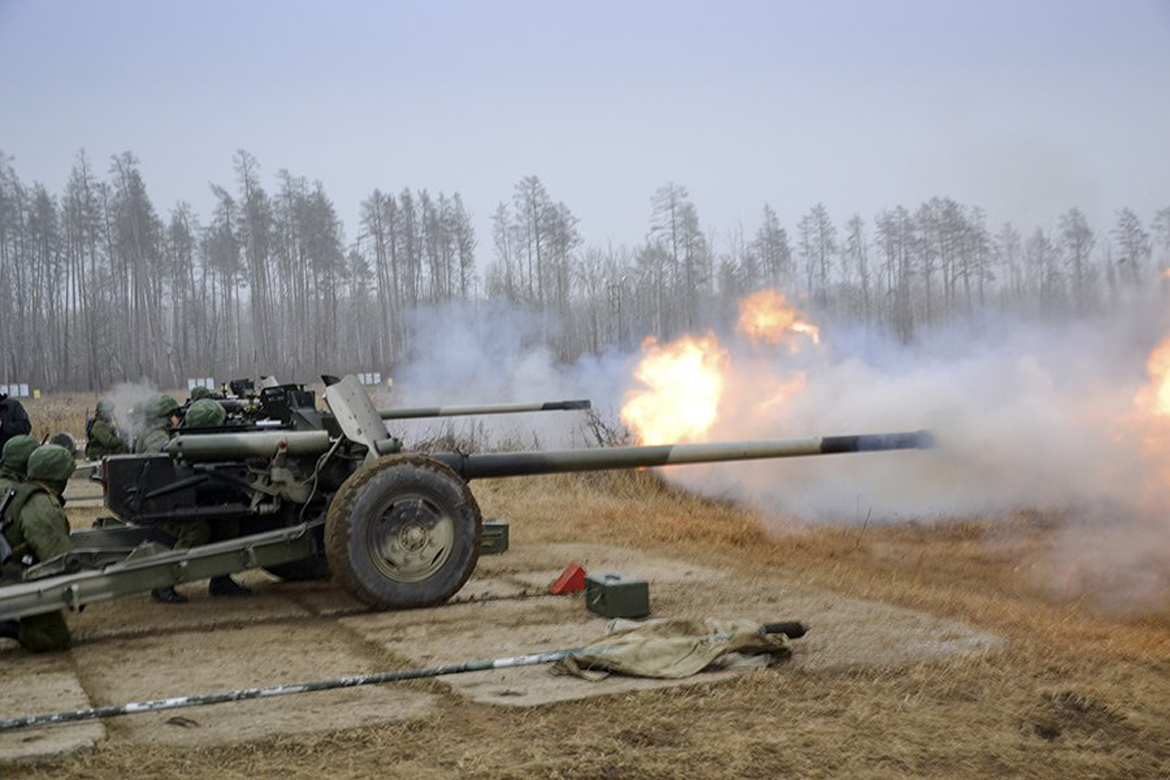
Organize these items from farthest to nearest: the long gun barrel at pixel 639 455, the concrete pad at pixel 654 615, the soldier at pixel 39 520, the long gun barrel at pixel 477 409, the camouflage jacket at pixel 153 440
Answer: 1. the long gun barrel at pixel 477 409
2. the camouflage jacket at pixel 153 440
3. the long gun barrel at pixel 639 455
4. the soldier at pixel 39 520
5. the concrete pad at pixel 654 615

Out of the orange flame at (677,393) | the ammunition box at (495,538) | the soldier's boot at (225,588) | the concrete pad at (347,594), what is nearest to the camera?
the concrete pad at (347,594)

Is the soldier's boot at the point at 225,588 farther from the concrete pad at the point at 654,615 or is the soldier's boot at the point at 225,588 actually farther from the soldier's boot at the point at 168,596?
the concrete pad at the point at 654,615

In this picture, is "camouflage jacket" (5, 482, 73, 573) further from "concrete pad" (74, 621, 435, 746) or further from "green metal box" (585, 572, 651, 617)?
"green metal box" (585, 572, 651, 617)

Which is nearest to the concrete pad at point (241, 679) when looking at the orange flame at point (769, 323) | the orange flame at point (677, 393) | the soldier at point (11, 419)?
the orange flame at point (677, 393)

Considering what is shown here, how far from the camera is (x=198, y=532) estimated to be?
328 inches

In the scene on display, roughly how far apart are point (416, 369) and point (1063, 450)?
18.7m

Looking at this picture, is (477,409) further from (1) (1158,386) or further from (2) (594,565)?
(1) (1158,386)

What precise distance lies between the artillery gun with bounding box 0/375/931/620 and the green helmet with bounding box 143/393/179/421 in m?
2.27

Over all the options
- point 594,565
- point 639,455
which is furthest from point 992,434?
point 594,565

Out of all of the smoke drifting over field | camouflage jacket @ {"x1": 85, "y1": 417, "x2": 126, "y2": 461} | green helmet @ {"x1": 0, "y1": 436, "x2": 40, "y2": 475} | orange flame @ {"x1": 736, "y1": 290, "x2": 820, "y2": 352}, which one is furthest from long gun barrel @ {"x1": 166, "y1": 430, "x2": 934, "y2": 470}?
camouflage jacket @ {"x1": 85, "y1": 417, "x2": 126, "y2": 461}

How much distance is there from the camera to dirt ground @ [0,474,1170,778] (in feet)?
15.7

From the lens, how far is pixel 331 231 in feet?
162

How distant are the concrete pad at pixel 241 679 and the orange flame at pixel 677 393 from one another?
6782 mm

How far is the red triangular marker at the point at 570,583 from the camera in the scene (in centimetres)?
838
